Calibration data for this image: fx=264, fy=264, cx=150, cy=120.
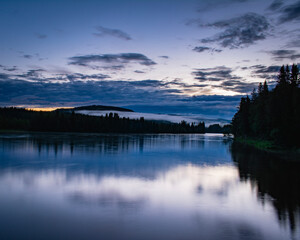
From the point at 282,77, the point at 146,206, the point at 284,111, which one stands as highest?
the point at 282,77

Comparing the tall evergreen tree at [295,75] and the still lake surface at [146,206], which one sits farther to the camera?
the tall evergreen tree at [295,75]

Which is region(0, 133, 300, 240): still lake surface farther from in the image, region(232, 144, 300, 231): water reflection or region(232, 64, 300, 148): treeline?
region(232, 64, 300, 148): treeline

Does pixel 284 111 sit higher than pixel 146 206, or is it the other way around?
pixel 284 111

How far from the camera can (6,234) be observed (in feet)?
27.7

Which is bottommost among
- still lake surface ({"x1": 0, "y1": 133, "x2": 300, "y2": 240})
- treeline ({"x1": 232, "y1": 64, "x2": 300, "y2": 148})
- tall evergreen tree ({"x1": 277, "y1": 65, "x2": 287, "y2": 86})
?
still lake surface ({"x1": 0, "y1": 133, "x2": 300, "y2": 240})

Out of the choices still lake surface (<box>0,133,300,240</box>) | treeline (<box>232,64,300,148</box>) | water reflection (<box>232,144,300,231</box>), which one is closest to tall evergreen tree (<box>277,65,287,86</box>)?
treeline (<box>232,64,300,148</box>)

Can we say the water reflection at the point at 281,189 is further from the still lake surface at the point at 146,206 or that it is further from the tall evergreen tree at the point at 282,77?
the tall evergreen tree at the point at 282,77

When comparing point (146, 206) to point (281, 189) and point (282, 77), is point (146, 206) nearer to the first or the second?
point (281, 189)

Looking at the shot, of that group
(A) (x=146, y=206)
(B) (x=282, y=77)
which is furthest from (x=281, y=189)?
(B) (x=282, y=77)

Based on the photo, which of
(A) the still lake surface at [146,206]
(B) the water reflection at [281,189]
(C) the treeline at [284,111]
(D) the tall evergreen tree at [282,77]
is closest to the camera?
(A) the still lake surface at [146,206]

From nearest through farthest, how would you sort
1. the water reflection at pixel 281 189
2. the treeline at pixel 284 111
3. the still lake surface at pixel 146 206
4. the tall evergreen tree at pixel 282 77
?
the still lake surface at pixel 146 206, the water reflection at pixel 281 189, the treeline at pixel 284 111, the tall evergreen tree at pixel 282 77

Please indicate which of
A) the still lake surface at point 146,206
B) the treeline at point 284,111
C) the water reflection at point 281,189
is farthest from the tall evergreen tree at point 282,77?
the still lake surface at point 146,206

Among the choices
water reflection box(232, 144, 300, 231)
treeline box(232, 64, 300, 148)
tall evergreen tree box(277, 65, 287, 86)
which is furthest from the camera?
tall evergreen tree box(277, 65, 287, 86)

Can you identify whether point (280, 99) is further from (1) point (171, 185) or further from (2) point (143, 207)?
(2) point (143, 207)
